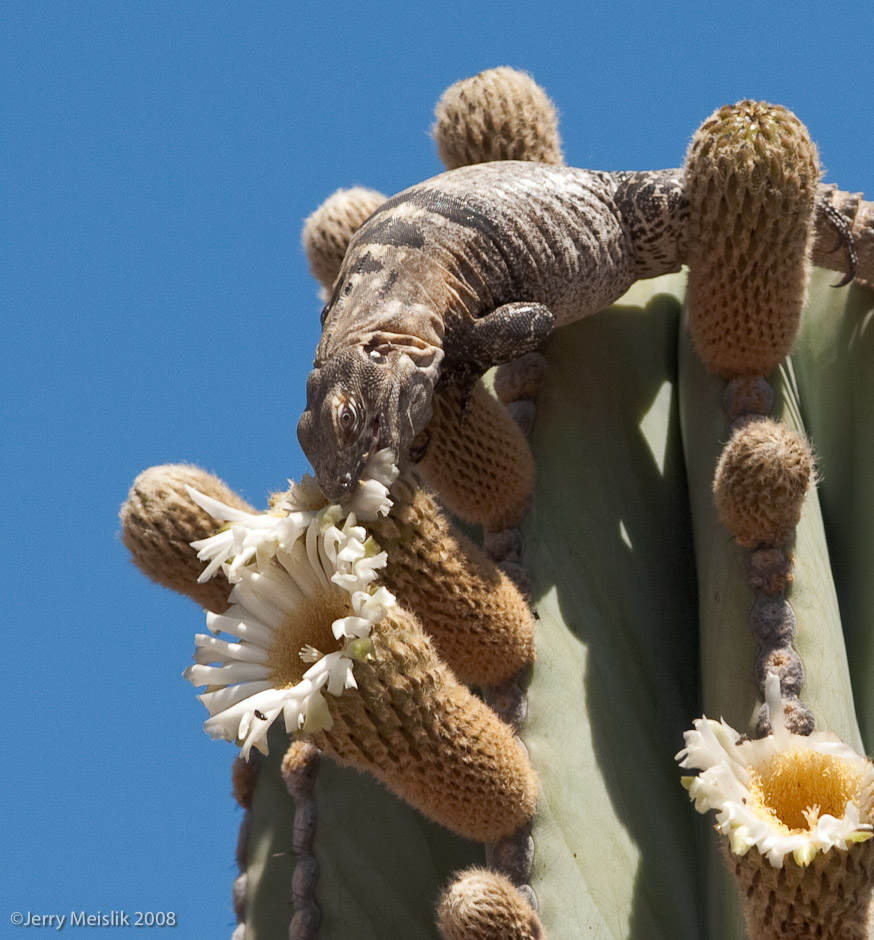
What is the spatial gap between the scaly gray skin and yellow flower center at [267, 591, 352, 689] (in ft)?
0.82

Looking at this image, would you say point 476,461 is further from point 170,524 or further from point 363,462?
point 170,524

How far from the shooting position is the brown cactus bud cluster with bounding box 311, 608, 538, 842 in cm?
295

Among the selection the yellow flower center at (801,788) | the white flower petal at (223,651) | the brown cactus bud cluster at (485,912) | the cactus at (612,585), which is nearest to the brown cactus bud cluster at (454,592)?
the cactus at (612,585)

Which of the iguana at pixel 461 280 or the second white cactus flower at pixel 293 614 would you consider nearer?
the second white cactus flower at pixel 293 614

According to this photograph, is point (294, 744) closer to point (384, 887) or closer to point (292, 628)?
point (384, 887)

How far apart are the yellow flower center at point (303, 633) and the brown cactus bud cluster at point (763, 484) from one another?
1.03 meters

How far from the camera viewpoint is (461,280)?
361 centimetres

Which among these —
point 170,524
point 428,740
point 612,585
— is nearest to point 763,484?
point 612,585

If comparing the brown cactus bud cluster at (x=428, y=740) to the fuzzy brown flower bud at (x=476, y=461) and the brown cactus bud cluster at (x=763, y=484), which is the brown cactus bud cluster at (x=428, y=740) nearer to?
the fuzzy brown flower bud at (x=476, y=461)

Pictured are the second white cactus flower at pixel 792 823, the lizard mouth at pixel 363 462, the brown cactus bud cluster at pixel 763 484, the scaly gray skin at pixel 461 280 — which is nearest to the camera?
the second white cactus flower at pixel 792 823

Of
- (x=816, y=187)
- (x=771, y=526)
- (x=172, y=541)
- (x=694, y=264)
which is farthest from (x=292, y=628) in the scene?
(x=816, y=187)

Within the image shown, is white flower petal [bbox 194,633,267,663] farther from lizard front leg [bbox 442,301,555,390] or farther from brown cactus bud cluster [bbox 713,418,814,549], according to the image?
brown cactus bud cluster [bbox 713,418,814,549]

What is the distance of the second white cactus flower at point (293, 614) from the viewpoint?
2.88 meters

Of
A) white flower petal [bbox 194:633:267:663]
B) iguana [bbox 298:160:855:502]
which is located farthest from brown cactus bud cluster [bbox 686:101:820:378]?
white flower petal [bbox 194:633:267:663]
